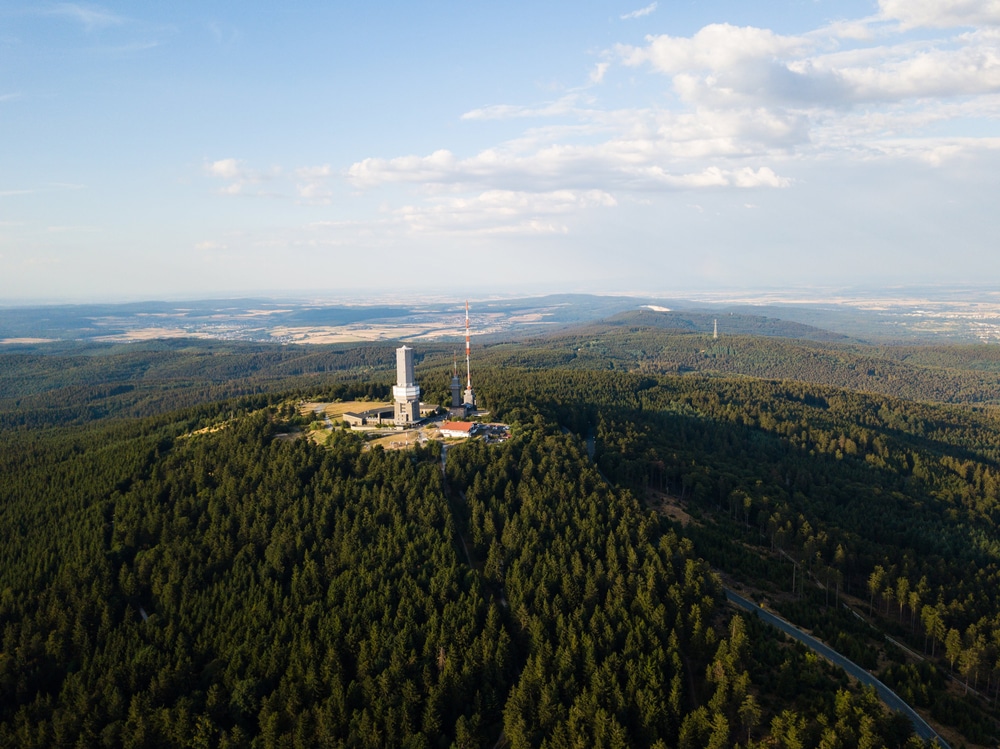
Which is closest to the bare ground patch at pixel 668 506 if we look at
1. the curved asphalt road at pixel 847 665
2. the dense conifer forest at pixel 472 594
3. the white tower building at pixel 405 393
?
the dense conifer forest at pixel 472 594

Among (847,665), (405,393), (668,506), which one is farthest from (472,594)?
(405,393)

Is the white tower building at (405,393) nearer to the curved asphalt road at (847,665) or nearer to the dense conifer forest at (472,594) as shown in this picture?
the dense conifer forest at (472,594)

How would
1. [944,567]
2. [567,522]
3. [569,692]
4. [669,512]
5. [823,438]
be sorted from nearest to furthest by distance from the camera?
[569,692] → [567,522] → [944,567] → [669,512] → [823,438]

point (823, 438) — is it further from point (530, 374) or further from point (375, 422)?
point (375, 422)

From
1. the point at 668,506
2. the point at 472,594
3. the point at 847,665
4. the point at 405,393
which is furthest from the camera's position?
Answer: the point at 405,393

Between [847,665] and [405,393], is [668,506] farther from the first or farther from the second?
[405,393]

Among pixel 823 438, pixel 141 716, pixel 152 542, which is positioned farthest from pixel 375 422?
pixel 823 438

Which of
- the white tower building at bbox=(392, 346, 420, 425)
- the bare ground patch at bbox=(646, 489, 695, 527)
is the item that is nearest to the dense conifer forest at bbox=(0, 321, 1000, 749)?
the bare ground patch at bbox=(646, 489, 695, 527)
